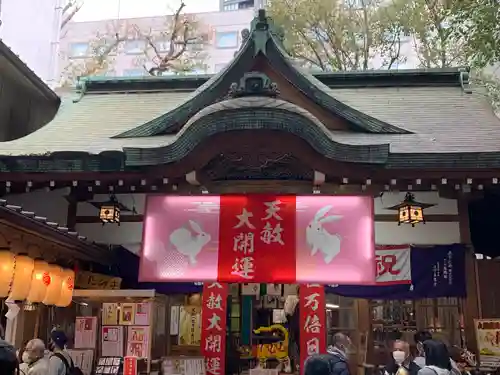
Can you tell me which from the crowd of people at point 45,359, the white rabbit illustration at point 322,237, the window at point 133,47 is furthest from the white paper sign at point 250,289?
the window at point 133,47

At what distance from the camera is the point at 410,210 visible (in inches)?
339

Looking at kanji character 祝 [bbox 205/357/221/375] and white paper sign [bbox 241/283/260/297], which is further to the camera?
white paper sign [bbox 241/283/260/297]

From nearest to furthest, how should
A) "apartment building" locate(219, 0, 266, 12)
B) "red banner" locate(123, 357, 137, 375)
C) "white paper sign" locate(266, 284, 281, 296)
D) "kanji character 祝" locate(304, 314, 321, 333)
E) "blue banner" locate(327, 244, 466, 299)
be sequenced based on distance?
"red banner" locate(123, 357, 137, 375), "kanji character 祝" locate(304, 314, 321, 333), "blue banner" locate(327, 244, 466, 299), "white paper sign" locate(266, 284, 281, 296), "apartment building" locate(219, 0, 266, 12)

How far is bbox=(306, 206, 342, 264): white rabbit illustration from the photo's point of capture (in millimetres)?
8256

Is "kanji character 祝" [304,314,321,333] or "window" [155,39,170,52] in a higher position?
"window" [155,39,170,52]

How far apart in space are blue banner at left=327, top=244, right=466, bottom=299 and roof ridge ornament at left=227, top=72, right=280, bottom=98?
3.41 metres

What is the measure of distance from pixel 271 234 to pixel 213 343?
6.64 feet

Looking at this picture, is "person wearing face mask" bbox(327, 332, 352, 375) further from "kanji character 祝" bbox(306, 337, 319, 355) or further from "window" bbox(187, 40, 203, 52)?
"window" bbox(187, 40, 203, 52)

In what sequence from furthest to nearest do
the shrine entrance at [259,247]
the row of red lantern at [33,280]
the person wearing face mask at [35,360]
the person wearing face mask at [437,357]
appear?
the shrine entrance at [259,247], the row of red lantern at [33,280], the person wearing face mask at [35,360], the person wearing face mask at [437,357]

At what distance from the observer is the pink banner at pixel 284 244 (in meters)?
8.17

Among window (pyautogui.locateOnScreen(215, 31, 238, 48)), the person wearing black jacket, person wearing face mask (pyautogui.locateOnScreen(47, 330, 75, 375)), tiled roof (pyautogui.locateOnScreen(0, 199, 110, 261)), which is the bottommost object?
person wearing face mask (pyautogui.locateOnScreen(47, 330, 75, 375))

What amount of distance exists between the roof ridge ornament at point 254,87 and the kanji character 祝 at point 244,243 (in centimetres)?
219

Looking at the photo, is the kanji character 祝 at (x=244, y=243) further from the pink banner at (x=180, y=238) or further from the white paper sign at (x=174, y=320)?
the white paper sign at (x=174, y=320)

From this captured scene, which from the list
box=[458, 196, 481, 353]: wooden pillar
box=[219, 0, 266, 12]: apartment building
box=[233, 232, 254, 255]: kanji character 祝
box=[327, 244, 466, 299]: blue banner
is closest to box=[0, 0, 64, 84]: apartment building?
box=[233, 232, 254, 255]: kanji character 祝
